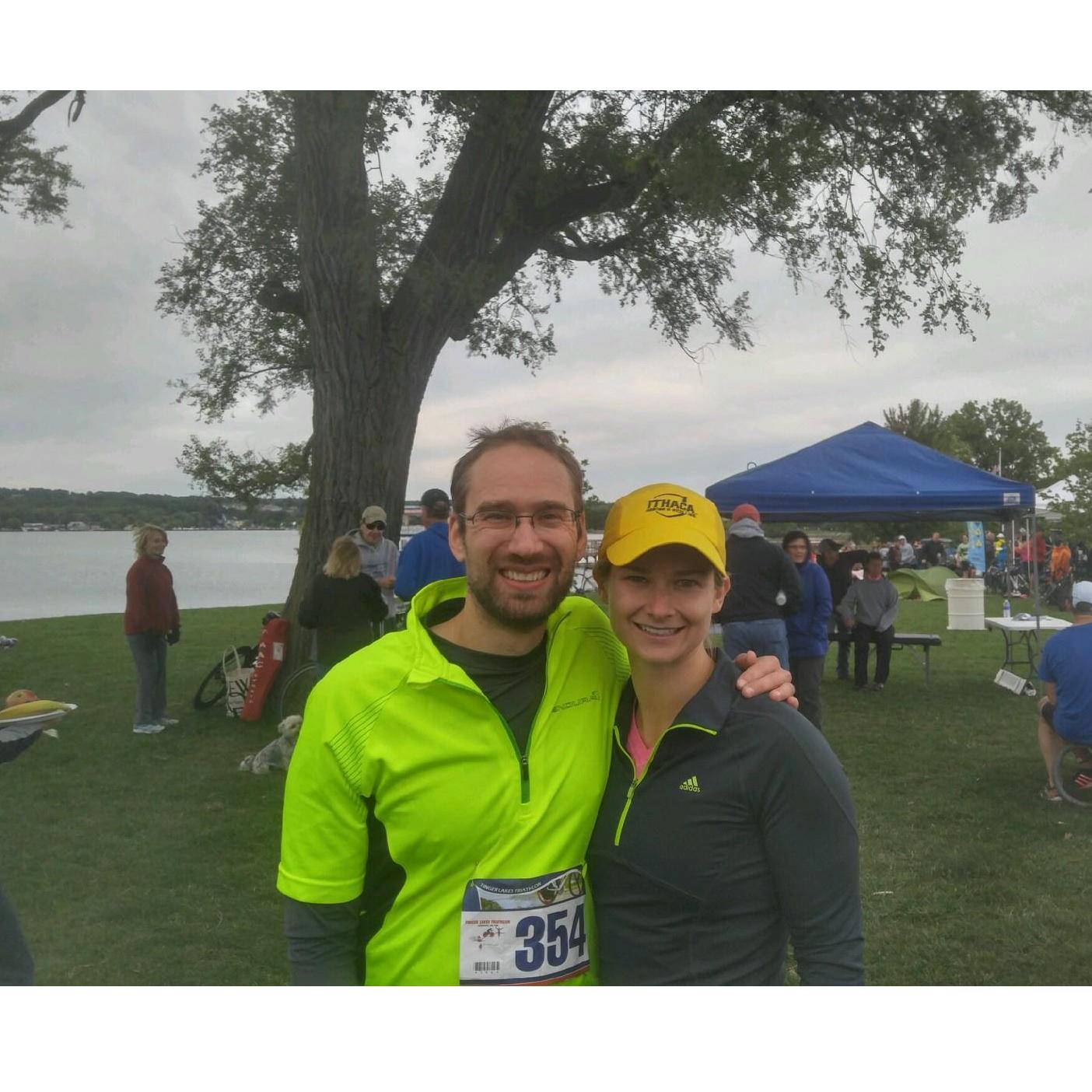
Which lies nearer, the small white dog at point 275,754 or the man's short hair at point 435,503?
the man's short hair at point 435,503

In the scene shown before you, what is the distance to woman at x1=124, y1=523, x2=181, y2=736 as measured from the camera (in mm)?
3227

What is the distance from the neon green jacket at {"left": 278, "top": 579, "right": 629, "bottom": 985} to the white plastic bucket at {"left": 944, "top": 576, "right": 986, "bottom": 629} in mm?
10747

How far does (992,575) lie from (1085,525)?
351 inches

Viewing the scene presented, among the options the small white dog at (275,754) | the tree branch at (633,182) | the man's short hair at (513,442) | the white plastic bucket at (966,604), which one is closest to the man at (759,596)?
the tree branch at (633,182)

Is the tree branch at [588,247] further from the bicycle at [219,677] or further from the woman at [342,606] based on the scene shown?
the bicycle at [219,677]

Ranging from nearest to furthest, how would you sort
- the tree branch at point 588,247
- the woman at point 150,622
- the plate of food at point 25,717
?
1. the plate of food at point 25,717
2. the woman at point 150,622
3. the tree branch at point 588,247

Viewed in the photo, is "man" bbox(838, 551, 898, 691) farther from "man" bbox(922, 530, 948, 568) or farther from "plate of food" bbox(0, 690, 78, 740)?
"plate of food" bbox(0, 690, 78, 740)

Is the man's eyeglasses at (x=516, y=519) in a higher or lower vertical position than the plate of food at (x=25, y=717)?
higher

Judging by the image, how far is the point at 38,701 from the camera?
269 centimetres

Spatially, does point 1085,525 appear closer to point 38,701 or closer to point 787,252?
point 787,252

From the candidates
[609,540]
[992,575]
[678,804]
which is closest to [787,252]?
[609,540]

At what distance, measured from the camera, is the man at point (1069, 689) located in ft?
14.0

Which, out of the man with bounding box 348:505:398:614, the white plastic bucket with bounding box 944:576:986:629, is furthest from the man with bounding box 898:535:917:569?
the man with bounding box 348:505:398:614

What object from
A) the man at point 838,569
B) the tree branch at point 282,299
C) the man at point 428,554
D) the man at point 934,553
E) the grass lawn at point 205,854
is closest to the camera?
the grass lawn at point 205,854
